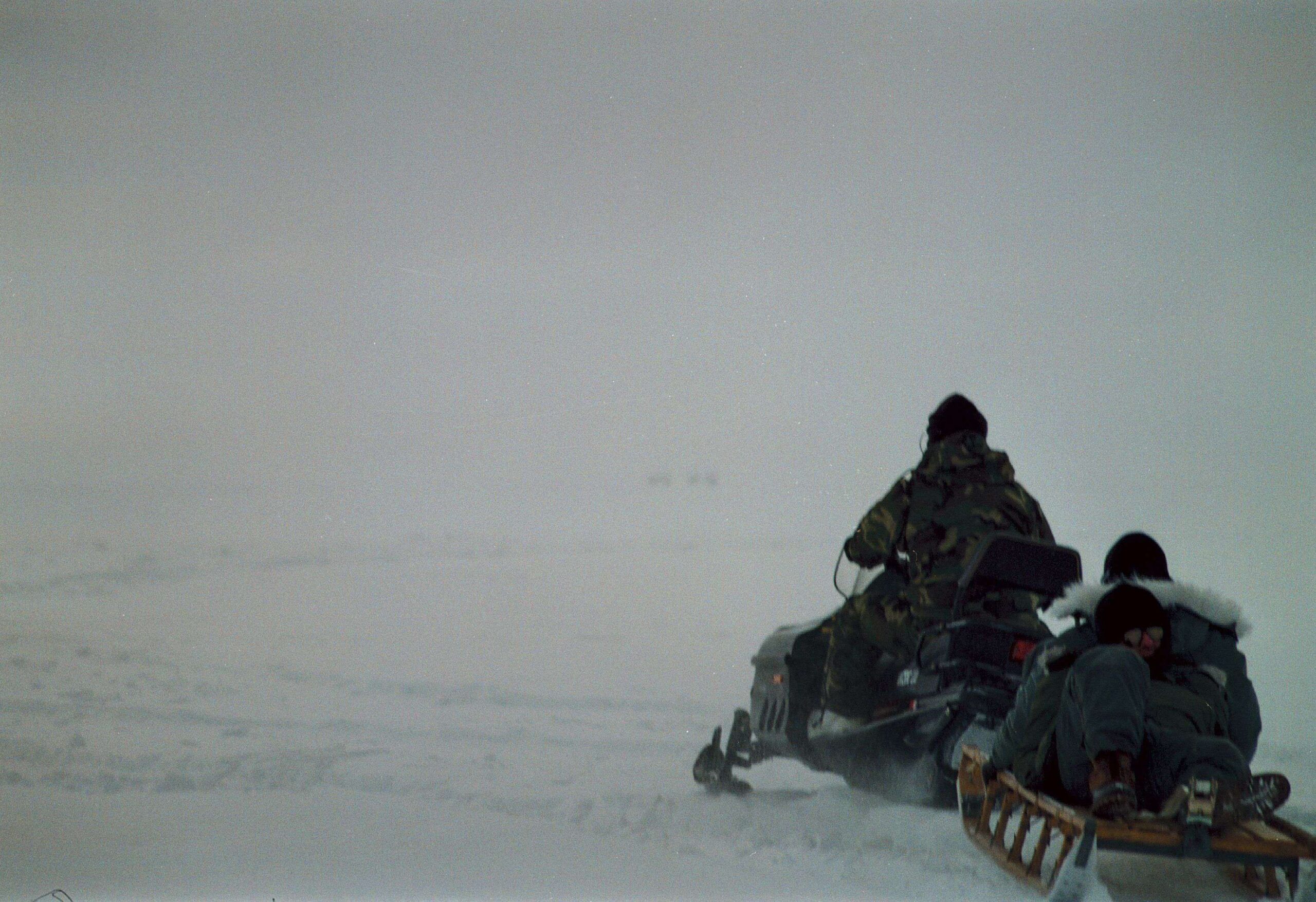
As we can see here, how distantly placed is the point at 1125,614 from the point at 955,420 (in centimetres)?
83

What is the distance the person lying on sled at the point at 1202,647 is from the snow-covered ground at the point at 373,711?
3.10ft

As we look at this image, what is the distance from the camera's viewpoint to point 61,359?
3.73 meters

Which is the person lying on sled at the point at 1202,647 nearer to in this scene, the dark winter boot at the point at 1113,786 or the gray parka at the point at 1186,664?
the gray parka at the point at 1186,664

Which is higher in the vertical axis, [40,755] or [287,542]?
[287,542]

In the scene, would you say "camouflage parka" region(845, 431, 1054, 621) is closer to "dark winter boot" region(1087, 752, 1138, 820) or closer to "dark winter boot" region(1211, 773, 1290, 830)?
"dark winter boot" region(1087, 752, 1138, 820)

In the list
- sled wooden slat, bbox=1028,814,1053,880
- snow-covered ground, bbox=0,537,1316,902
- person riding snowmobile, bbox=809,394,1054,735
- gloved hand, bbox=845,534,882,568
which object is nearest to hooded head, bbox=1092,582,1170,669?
sled wooden slat, bbox=1028,814,1053,880

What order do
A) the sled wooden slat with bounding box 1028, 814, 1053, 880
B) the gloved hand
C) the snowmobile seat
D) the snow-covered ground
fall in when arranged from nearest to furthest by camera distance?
the sled wooden slat with bounding box 1028, 814, 1053, 880, the snowmobile seat, the gloved hand, the snow-covered ground

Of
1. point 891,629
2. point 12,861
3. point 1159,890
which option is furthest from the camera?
point 12,861

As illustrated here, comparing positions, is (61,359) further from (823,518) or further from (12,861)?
(823,518)

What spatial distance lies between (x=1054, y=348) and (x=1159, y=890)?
1.47 metres

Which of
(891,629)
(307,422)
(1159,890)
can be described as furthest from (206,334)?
(1159,890)

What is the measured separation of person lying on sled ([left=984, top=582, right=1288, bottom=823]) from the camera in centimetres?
229

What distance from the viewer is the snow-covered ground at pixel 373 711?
3.39 metres

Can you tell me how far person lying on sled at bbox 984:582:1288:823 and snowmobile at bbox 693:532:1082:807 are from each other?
0.20m
